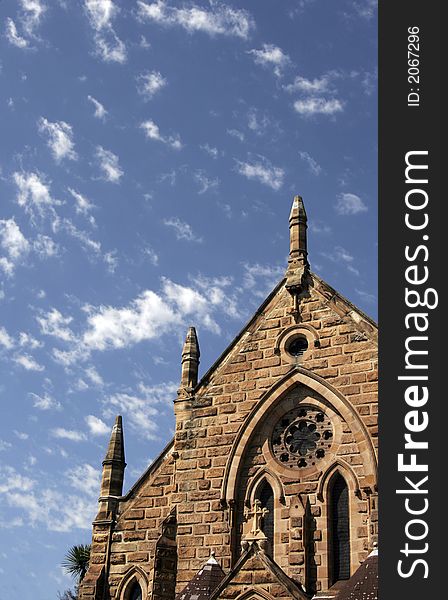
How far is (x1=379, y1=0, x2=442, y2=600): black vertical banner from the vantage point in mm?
13383

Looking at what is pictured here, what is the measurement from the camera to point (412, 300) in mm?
14297

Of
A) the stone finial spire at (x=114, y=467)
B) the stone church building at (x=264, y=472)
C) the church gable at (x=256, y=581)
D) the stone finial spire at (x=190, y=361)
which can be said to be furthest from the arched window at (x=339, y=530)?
the stone finial spire at (x=114, y=467)

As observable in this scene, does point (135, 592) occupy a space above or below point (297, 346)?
below

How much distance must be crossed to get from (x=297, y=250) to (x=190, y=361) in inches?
147

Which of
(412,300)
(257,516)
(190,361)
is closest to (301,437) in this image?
(257,516)

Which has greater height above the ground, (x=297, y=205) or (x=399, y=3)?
(x=297, y=205)

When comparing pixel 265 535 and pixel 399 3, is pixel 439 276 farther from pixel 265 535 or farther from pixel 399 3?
pixel 265 535

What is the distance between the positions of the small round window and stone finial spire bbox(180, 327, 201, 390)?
2513mm

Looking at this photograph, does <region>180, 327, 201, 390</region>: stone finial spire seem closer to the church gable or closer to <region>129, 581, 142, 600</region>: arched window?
<region>129, 581, 142, 600</region>: arched window

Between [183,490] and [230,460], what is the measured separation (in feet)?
4.28

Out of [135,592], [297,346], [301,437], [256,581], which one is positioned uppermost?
[297,346]

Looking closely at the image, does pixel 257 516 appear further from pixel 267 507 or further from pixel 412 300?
pixel 412 300

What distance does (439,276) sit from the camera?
47.0ft

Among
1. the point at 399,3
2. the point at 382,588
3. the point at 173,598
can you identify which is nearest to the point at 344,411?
the point at 173,598
